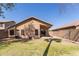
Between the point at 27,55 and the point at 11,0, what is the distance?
4.08 ft

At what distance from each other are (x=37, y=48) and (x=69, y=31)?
83 centimetres

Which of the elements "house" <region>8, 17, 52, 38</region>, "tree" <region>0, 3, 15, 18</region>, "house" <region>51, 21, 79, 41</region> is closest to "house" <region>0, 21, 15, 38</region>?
"house" <region>8, 17, 52, 38</region>

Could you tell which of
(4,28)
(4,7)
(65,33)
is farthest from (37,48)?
(4,7)

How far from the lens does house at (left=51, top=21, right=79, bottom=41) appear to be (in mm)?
5680

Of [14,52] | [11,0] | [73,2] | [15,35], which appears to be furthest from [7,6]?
[73,2]

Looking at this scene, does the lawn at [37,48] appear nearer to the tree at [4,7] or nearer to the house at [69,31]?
the house at [69,31]

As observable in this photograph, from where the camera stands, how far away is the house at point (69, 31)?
5680 mm

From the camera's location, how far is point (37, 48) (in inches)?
221

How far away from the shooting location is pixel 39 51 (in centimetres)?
559

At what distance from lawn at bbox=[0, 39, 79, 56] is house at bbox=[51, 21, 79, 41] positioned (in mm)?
197

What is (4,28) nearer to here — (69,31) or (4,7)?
(4,7)

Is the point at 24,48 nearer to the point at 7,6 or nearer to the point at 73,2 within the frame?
the point at 7,6

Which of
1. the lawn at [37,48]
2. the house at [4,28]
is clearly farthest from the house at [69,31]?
the house at [4,28]

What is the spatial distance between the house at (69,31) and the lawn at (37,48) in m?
0.20
